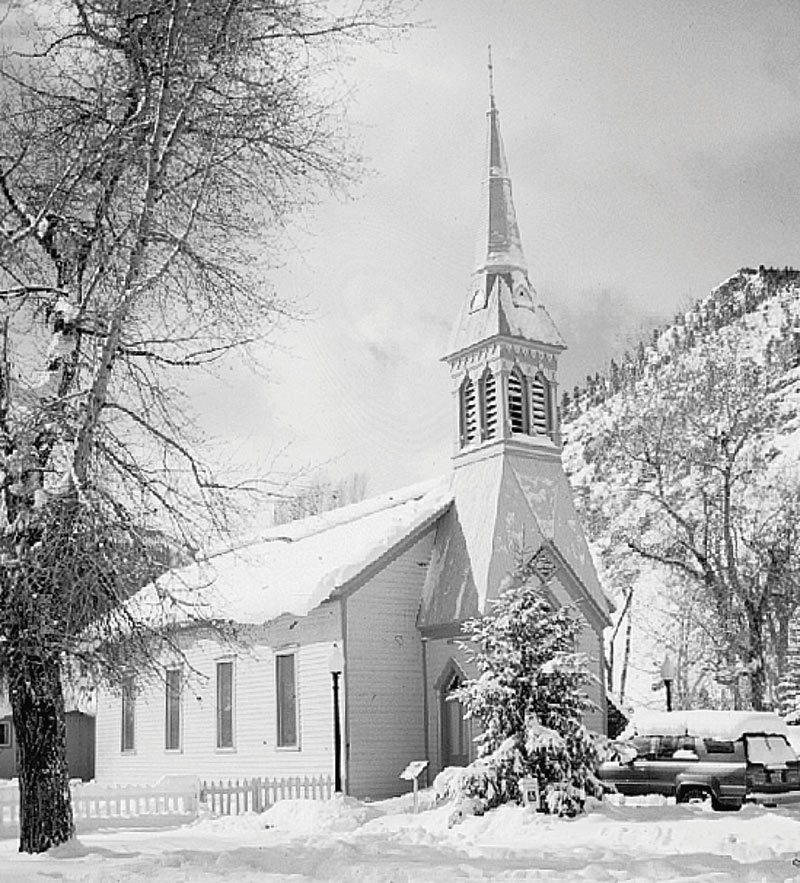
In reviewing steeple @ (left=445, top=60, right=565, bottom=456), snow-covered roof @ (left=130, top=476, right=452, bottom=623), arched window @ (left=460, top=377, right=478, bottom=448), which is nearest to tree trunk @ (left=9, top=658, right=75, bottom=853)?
snow-covered roof @ (left=130, top=476, right=452, bottom=623)

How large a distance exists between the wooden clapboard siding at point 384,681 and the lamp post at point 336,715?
25 centimetres

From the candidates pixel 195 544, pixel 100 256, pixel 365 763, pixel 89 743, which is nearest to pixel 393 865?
pixel 195 544

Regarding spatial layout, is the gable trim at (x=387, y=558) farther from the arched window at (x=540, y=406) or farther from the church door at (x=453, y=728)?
the arched window at (x=540, y=406)

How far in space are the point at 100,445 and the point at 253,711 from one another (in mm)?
14900

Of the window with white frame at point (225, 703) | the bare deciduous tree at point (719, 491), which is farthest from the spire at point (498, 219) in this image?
the window with white frame at point (225, 703)

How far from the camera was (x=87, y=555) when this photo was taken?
11.4 meters

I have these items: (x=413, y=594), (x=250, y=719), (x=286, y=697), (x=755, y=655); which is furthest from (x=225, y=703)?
(x=755, y=655)

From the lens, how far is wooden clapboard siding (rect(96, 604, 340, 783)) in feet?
78.9

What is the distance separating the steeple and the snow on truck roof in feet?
22.5

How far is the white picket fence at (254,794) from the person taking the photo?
2122 cm

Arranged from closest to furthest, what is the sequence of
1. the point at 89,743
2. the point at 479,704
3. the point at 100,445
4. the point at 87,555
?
the point at 87,555, the point at 100,445, the point at 479,704, the point at 89,743

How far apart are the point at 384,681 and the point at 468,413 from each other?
6.30 meters

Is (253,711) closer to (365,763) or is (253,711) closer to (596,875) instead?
(365,763)

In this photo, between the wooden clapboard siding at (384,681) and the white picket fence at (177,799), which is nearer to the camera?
the white picket fence at (177,799)
